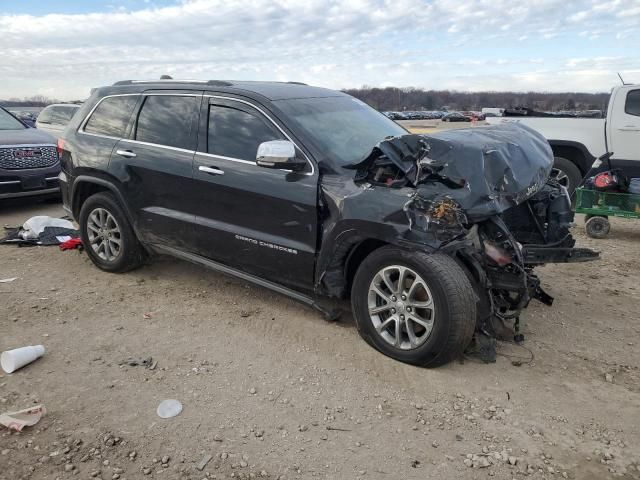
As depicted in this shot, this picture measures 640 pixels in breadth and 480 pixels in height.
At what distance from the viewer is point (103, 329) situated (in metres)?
4.17

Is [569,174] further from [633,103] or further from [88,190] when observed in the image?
[88,190]

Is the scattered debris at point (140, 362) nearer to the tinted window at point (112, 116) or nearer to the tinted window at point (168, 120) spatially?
the tinted window at point (168, 120)

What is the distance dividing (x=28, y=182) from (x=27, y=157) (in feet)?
1.46

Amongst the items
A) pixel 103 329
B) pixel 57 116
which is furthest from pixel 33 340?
pixel 57 116

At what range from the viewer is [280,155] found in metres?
3.68

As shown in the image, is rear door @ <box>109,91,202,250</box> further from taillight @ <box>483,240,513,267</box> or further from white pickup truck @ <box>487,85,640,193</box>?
white pickup truck @ <box>487,85,640,193</box>

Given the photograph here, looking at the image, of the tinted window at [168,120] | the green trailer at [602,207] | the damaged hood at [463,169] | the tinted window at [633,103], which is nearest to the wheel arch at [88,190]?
the tinted window at [168,120]

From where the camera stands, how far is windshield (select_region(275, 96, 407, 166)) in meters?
3.99

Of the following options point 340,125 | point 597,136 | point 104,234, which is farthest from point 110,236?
point 597,136

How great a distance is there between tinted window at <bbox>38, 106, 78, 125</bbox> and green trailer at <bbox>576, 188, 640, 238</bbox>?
11710mm

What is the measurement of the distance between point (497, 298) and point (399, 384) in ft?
3.28

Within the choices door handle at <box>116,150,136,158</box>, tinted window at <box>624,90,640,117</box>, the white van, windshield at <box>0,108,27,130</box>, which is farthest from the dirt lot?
the white van

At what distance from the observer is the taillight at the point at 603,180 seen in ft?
23.6

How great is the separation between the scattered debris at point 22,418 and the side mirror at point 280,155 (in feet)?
6.95
